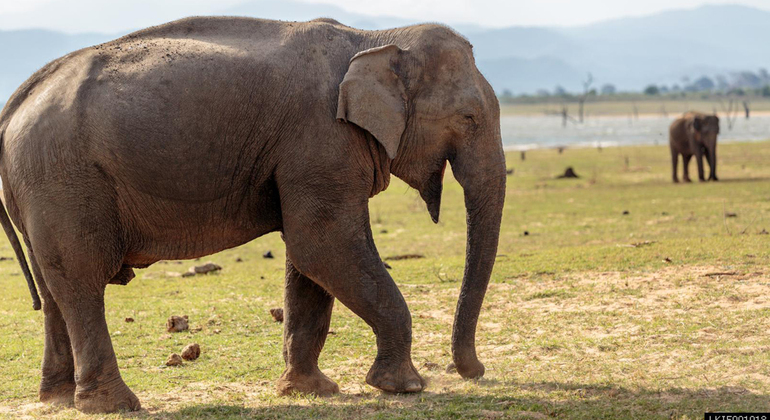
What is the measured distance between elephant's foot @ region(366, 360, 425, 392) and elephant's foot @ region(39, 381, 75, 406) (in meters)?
2.46

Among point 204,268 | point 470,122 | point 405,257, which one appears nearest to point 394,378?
point 470,122

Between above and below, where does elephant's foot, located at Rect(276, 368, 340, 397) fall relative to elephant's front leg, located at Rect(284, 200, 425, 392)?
below

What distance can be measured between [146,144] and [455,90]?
231 cm

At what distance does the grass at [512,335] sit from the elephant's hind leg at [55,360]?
0.60 feet

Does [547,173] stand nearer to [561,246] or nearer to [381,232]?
[381,232]

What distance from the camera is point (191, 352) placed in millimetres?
8406

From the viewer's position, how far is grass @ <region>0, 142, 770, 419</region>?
6555 mm

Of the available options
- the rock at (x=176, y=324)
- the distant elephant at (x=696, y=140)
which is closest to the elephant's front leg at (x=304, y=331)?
the rock at (x=176, y=324)

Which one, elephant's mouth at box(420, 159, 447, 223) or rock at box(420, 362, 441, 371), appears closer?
elephant's mouth at box(420, 159, 447, 223)

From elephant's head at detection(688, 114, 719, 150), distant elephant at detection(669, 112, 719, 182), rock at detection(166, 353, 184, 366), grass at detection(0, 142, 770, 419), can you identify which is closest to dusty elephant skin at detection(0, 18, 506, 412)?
grass at detection(0, 142, 770, 419)

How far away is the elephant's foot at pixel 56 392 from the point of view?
7125mm

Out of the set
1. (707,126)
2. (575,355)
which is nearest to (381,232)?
(575,355)

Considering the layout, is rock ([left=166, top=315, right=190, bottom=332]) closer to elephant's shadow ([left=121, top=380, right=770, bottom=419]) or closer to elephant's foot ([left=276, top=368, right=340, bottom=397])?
elephant's foot ([left=276, top=368, right=340, bottom=397])

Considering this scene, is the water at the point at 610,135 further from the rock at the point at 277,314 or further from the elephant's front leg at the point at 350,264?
the elephant's front leg at the point at 350,264
